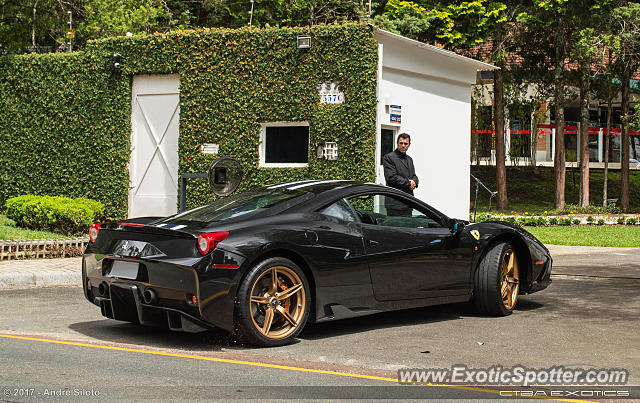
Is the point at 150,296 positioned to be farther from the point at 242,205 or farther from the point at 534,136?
the point at 534,136

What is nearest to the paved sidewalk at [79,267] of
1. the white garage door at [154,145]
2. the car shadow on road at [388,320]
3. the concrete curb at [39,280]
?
the concrete curb at [39,280]

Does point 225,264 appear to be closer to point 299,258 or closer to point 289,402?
point 299,258

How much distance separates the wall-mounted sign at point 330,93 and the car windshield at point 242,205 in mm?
9263

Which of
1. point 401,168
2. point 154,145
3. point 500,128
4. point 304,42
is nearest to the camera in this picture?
point 401,168

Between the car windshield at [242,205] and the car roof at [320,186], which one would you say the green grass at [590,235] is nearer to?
the car roof at [320,186]

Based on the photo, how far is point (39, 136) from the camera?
2023 cm

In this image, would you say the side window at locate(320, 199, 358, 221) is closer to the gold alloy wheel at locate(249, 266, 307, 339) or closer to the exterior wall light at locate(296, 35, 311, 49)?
the gold alloy wheel at locate(249, 266, 307, 339)

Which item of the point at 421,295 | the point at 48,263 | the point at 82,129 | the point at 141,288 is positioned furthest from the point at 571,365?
the point at 82,129

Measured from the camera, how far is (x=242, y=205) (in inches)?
288

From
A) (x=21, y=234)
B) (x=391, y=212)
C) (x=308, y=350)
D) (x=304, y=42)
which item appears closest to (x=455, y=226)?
(x=391, y=212)

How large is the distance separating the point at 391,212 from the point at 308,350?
1766 millimetres

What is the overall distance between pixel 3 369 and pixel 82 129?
1469cm

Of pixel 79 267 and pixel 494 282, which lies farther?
pixel 79 267

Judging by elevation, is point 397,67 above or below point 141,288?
above
